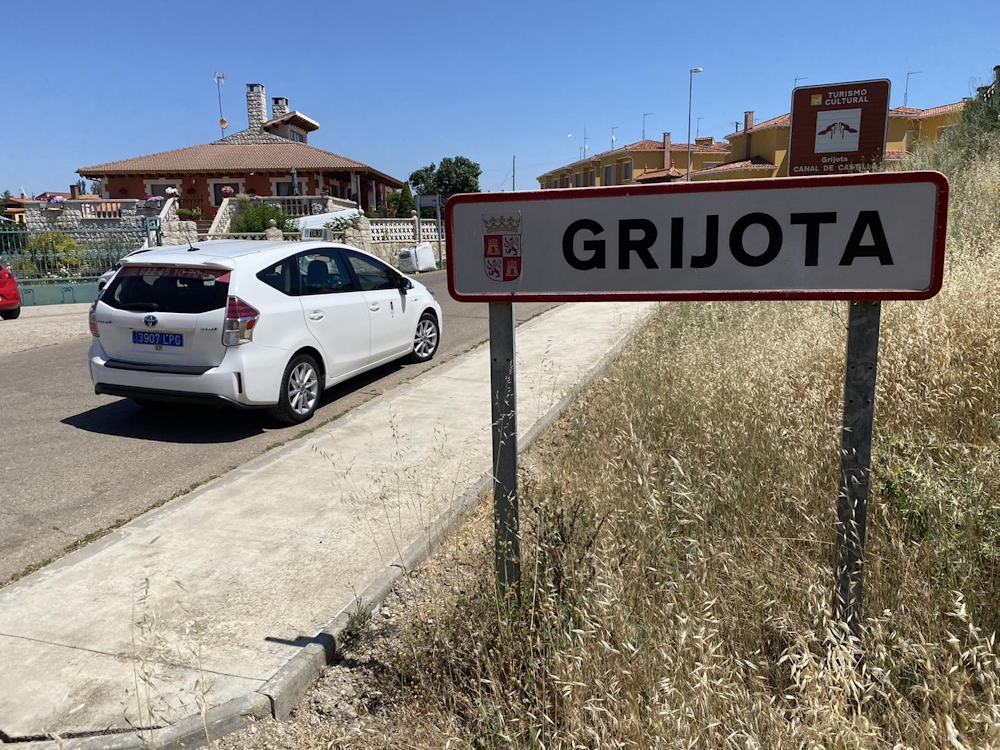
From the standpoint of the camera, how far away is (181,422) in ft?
23.0

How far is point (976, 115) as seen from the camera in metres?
16.9

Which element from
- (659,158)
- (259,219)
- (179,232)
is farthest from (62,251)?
(659,158)

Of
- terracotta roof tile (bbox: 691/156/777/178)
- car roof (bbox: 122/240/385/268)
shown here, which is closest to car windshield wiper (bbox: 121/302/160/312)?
car roof (bbox: 122/240/385/268)

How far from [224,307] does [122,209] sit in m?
33.8

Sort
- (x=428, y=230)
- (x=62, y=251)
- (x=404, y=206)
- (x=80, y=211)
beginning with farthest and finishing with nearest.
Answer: (x=404, y=206), (x=428, y=230), (x=80, y=211), (x=62, y=251)

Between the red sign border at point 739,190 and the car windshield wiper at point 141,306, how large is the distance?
4548 mm

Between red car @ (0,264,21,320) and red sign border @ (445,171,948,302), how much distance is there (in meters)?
14.7

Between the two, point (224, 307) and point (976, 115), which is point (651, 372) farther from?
point (976, 115)

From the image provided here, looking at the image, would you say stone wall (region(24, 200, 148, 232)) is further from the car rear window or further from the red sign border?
the red sign border

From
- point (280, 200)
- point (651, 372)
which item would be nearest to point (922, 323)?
point (651, 372)

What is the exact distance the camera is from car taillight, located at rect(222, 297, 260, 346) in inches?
241

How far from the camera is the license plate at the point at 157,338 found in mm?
6203

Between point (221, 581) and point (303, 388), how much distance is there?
3.32 meters

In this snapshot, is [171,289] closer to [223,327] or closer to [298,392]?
[223,327]
